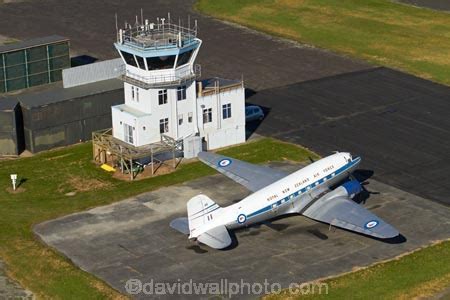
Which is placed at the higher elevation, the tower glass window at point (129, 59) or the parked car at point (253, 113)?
the tower glass window at point (129, 59)

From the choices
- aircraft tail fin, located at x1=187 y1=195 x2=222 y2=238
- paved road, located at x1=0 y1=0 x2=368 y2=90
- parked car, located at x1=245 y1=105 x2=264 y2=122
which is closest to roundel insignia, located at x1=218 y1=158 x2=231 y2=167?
aircraft tail fin, located at x1=187 y1=195 x2=222 y2=238

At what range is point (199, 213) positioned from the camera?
65562mm

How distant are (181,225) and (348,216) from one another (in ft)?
41.5

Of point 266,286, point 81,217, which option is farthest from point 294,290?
point 81,217

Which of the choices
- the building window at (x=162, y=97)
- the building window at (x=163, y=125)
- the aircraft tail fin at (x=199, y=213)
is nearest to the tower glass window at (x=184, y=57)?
the building window at (x=162, y=97)

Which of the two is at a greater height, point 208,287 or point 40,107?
point 40,107

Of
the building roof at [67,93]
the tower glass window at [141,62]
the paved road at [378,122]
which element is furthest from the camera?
the building roof at [67,93]

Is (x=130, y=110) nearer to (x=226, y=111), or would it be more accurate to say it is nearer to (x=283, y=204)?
(x=226, y=111)

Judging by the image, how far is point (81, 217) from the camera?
73.4m

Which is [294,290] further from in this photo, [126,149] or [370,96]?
[370,96]

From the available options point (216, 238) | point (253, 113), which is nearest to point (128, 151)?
point (253, 113)

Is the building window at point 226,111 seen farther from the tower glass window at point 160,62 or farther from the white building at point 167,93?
the tower glass window at point 160,62

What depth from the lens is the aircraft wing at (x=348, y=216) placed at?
6562cm

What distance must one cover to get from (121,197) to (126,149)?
6.87 metres
